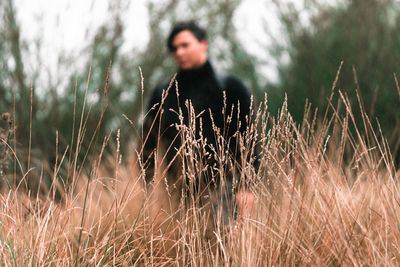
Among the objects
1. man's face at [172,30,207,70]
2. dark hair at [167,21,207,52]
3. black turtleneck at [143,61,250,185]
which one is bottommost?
black turtleneck at [143,61,250,185]

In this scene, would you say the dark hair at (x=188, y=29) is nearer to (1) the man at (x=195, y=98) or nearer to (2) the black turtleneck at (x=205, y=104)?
(1) the man at (x=195, y=98)

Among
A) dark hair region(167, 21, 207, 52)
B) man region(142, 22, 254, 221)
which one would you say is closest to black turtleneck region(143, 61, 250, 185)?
man region(142, 22, 254, 221)

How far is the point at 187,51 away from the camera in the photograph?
120 inches

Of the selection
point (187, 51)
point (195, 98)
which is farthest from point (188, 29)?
point (195, 98)

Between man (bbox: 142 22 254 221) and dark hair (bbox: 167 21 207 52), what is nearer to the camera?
man (bbox: 142 22 254 221)

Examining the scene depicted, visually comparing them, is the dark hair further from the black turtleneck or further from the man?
the black turtleneck

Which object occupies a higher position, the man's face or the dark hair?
the dark hair

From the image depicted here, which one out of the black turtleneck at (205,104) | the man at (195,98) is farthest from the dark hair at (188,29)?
the black turtleneck at (205,104)

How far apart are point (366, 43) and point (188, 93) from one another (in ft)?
14.5

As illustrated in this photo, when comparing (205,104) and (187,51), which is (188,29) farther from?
(205,104)

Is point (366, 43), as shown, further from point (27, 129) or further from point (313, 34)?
point (27, 129)

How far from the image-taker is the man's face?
9.93 feet

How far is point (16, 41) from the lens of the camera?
5.88m

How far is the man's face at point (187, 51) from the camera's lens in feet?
9.93
